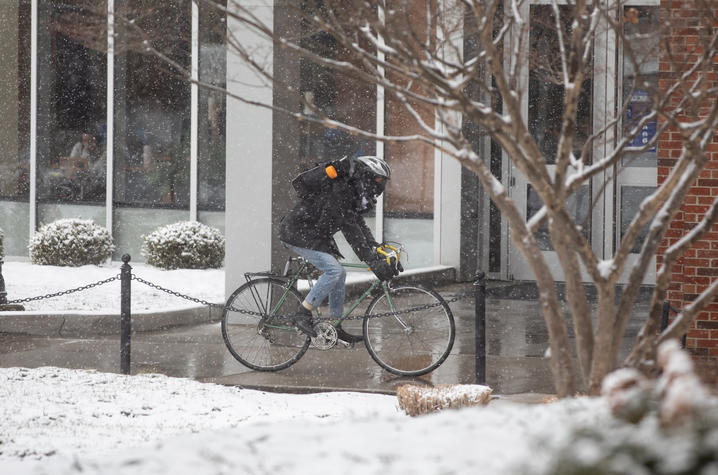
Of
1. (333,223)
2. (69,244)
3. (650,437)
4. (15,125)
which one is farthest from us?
(15,125)

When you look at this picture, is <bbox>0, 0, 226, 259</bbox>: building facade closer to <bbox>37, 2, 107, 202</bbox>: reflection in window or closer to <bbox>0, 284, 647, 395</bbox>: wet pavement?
<bbox>37, 2, 107, 202</bbox>: reflection in window

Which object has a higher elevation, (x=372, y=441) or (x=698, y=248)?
(x=698, y=248)

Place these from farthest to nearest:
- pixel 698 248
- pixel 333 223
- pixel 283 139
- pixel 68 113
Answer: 1. pixel 68 113
2. pixel 283 139
3. pixel 698 248
4. pixel 333 223

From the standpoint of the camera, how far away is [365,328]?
8078mm

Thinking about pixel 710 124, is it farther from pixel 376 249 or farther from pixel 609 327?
pixel 376 249

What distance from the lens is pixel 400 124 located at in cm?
1409

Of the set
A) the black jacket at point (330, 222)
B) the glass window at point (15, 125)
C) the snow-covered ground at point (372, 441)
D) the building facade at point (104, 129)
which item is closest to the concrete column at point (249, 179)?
the black jacket at point (330, 222)

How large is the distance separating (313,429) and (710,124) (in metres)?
2.41

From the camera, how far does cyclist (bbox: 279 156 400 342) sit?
8.05 metres

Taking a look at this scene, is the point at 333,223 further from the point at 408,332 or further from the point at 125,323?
the point at 125,323

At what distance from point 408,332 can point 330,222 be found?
106 cm

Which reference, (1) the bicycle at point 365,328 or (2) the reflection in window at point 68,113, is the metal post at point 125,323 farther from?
(2) the reflection in window at point 68,113

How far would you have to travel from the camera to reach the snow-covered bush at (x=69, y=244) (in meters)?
14.7

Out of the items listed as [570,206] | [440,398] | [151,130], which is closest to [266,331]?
[440,398]
